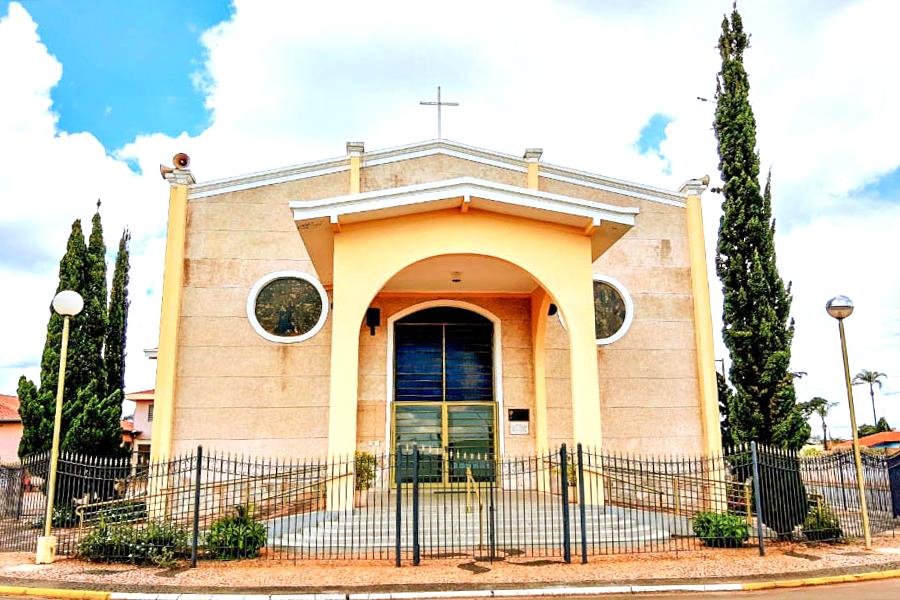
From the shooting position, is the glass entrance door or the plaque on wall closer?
the glass entrance door

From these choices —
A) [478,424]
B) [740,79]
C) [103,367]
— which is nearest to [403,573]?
[478,424]

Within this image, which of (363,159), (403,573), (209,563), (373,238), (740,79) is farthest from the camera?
(363,159)

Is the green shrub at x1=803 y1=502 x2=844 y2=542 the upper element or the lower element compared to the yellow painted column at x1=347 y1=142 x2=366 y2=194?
lower

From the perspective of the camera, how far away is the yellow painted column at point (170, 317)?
13.8 metres

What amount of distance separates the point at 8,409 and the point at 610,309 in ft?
111

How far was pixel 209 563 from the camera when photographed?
32.2 ft

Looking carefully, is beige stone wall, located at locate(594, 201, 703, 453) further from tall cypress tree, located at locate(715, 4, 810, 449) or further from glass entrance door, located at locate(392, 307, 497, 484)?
glass entrance door, located at locate(392, 307, 497, 484)

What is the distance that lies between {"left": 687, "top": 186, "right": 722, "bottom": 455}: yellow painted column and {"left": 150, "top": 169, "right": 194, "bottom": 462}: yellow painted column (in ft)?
37.9

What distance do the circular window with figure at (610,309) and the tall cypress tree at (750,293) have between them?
2310mm

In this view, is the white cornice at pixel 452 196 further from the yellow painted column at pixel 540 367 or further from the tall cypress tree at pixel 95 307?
the tall cypress tree at pixel 95 307

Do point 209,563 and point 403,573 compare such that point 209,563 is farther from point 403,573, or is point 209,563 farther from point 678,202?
point 678,202

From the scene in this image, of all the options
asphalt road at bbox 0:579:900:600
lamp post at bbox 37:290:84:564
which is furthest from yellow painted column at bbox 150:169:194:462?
asphalt road at bbox 0:579:900:600

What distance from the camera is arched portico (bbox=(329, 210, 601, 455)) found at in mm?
11906

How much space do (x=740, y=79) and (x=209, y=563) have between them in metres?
13.9
